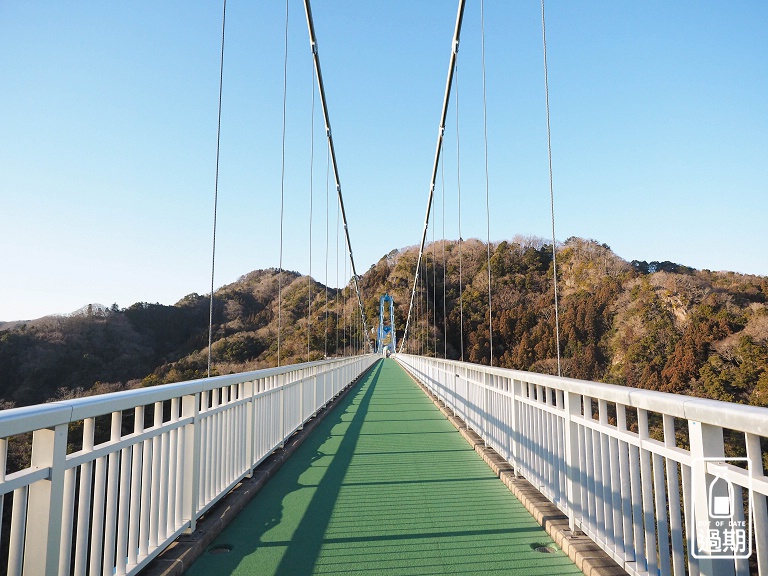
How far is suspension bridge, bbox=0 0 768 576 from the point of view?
155cm

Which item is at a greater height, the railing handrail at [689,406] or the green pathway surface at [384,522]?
the railing handrail at [689,406]

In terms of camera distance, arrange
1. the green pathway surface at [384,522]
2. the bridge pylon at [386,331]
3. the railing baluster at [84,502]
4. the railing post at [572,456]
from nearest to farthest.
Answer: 1. the railing baluster at [84,502]
2. the green pathway surface at [384,522]
3. the railing post at [572,456]
4. the bridge pylon at [386,331]

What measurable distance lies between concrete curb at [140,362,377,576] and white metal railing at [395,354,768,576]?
1923mm

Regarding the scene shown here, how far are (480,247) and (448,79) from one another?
3697 cm

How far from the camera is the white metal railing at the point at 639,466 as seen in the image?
1.44 metres

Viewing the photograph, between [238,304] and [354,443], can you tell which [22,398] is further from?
[238,304]

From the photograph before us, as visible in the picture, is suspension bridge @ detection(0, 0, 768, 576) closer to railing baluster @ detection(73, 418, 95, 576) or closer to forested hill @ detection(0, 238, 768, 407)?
railing baluster @ detection(73, 418, 95, 576)

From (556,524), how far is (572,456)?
1.41 feet

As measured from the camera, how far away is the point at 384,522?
10.0ft

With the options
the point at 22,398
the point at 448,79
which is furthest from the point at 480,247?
the point at 22,398

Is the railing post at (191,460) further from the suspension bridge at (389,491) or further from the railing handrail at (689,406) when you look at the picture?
the railing handrail at (689,406)

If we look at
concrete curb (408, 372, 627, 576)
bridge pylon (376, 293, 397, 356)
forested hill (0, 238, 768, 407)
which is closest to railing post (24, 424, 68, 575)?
concrete curb (408, 372, 627, 576)

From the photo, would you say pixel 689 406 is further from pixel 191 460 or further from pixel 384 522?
pixel 191 460

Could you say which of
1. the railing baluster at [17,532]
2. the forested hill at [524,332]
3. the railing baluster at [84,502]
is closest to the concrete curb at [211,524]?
the railing baluster at [84,502]
